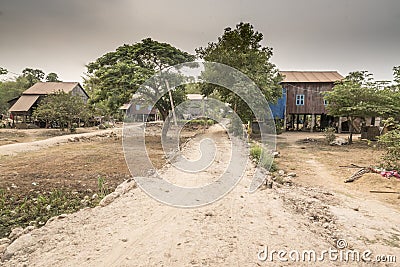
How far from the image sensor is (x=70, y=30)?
12.7 metres

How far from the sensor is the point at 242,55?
49.3 feet

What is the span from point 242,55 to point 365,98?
7.75 metres

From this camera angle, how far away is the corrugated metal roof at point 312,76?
79.6 ft

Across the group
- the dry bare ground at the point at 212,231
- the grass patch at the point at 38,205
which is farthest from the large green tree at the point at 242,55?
the grass patch at the point at 38,205

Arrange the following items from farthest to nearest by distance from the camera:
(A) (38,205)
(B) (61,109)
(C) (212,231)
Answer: (B) (61,109)
(A) (38,205)
(C) (212,231)

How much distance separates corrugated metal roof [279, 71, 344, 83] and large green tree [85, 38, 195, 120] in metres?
12.0

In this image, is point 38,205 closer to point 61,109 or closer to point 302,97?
point 61,109

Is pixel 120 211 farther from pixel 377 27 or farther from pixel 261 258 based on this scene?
pixel 377 27

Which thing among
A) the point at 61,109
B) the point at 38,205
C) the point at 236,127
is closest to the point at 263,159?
the point at 38,205

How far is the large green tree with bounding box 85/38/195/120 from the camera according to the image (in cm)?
1491

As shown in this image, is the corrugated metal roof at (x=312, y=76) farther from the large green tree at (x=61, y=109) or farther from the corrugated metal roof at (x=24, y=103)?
the corrugated metal roof at (x=24, y=103)

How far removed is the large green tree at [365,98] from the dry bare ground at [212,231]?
1088 cm

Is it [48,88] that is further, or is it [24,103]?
[48,88]

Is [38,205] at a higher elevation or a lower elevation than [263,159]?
lower
